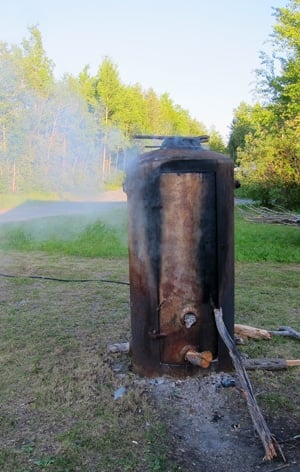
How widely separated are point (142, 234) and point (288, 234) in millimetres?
7545

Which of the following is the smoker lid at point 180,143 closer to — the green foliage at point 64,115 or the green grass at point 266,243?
the green foliage at point 64,115

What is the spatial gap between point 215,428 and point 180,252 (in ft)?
3.17

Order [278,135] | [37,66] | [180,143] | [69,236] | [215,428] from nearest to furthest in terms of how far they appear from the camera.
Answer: [215,428] < [180,143] < [37,66] < [69,236] < [278,135]

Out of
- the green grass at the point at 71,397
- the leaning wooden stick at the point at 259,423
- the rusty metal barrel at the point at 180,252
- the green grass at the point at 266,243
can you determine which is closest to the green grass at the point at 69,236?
the green grass at the point at 266,243

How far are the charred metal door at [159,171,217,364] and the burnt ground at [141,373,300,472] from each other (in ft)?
0.65

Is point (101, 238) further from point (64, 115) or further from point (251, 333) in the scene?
point (251, 333)

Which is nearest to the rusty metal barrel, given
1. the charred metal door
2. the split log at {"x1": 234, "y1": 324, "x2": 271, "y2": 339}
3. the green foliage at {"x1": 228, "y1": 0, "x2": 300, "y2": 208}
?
the charred metal door

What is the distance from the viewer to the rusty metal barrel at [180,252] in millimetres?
2521

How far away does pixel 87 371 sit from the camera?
2857 millimetres

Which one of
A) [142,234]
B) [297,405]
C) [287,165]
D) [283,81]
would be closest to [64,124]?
[142,234]

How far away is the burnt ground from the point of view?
1980 mm

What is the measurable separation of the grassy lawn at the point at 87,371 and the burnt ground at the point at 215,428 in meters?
0.08

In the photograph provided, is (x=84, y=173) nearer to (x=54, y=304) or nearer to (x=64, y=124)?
(x=64, y=124)

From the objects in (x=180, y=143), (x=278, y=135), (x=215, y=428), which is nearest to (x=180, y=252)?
(x=180, y=143)
